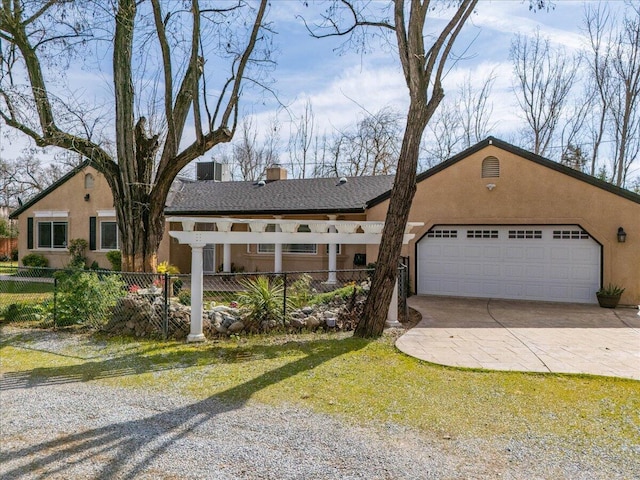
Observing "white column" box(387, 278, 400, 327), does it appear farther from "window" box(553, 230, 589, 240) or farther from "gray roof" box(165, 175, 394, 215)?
"window" box(553, 230, 589, 240)

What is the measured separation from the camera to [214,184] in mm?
20203

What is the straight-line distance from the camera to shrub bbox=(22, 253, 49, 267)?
1872 cm

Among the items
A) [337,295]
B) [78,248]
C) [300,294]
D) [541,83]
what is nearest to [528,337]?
[337,295]

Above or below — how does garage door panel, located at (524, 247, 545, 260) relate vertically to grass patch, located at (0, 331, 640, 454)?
above

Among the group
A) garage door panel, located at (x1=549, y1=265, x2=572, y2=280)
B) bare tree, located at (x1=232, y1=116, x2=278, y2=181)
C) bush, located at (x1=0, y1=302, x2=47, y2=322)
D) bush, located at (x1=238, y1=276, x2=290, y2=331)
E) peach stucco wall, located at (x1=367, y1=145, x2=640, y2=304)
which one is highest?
bare tree, located at (x1=232, y1=116, x2=278, y2=181)

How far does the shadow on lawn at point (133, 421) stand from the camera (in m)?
3.49

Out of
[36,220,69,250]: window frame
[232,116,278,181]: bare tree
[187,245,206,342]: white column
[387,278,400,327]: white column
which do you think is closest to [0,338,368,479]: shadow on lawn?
[187,245,206,342]: white column

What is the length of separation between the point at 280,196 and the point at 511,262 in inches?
350

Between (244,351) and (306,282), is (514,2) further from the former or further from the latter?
(244,351)

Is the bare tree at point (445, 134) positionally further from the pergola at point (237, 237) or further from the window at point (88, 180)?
the window at point (88, 180)

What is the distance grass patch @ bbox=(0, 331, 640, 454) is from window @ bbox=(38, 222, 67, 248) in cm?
1302

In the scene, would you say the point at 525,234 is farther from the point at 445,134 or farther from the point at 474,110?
the point at 445,134

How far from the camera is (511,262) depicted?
12750 millimetres

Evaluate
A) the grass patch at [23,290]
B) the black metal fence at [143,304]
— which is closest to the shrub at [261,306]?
the black metal fence at [143,304]
